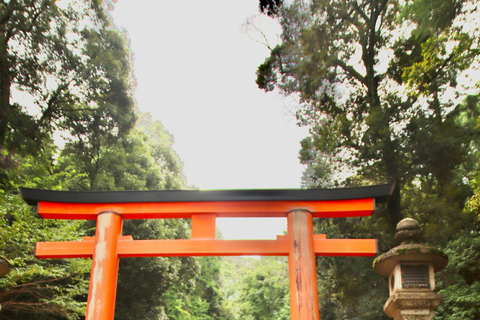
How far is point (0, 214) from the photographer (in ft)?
26.5

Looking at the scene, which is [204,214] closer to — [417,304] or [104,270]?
[104,270]

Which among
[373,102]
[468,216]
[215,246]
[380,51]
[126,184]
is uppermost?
[380,51]

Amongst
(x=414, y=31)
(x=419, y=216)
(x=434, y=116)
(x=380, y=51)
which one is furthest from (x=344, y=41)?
(x=419, y=216)

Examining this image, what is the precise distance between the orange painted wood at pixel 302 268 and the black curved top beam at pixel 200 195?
28cm

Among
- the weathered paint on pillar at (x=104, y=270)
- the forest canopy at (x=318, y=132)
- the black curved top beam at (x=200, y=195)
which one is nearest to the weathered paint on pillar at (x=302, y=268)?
the black curved top beam at (x=200, y=195)

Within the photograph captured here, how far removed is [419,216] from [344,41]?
633 cm

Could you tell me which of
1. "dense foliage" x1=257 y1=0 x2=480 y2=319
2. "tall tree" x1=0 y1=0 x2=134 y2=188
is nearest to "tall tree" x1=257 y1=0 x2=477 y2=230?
"dense foliage" x1=257 y1=0 x2=480 y2=319

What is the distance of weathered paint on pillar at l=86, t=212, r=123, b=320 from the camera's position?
15.0ft

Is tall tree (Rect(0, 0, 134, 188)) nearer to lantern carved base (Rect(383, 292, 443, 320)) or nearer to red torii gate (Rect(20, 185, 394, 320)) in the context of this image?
red torii gate (Rect(20, 185, 394, 320))

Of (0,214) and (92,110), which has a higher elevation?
(92,110)

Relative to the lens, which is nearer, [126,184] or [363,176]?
[363,176]

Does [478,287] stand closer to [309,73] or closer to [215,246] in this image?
[215,246]

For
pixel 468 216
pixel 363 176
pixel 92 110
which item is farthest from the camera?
pixel 92 110

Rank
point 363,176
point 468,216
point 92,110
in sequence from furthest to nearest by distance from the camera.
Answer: point 92,110 < point 363,176 < point 468,216
